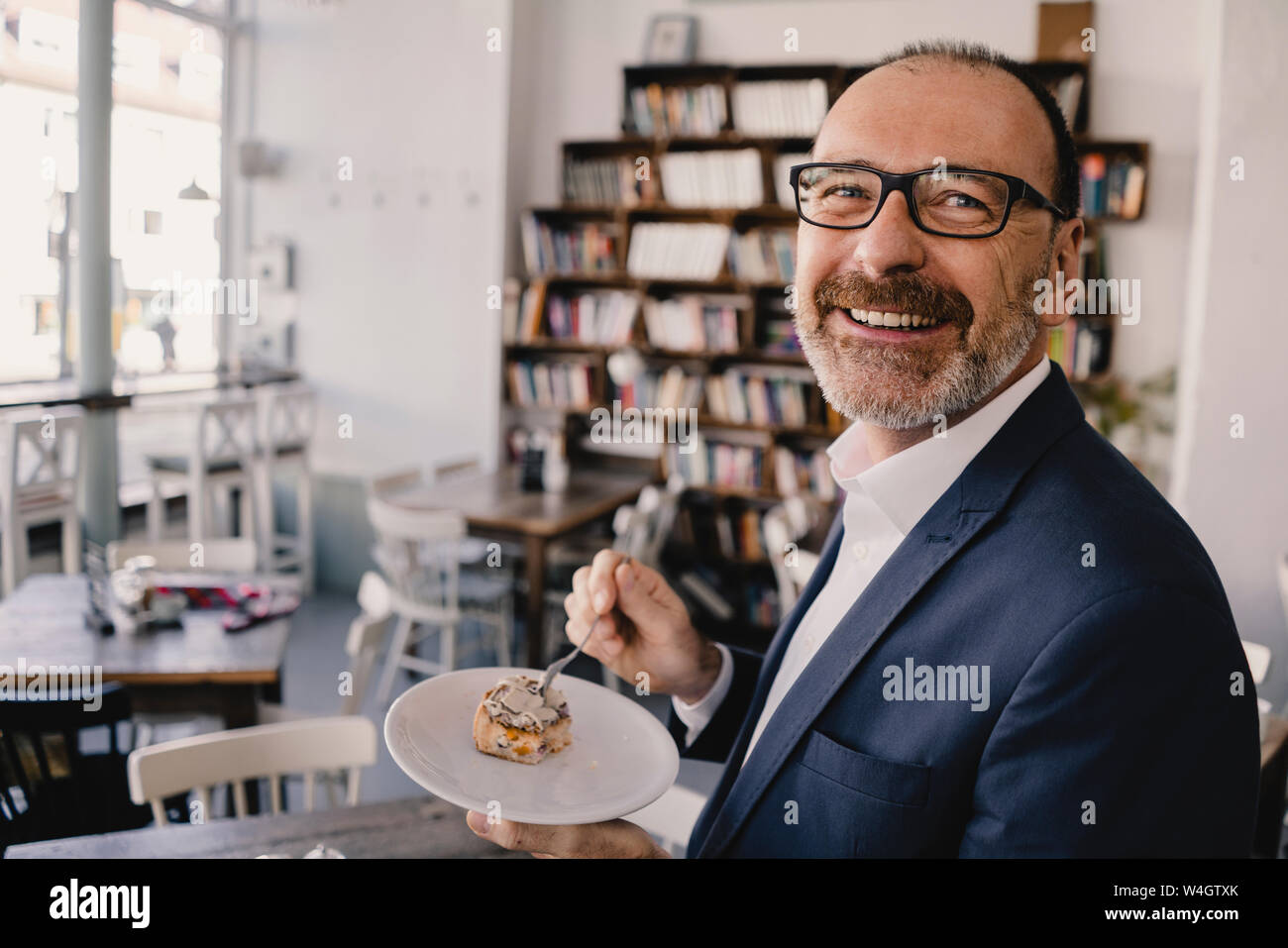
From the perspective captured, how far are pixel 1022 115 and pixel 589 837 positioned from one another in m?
0.88

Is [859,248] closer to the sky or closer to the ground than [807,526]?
closer to the sky

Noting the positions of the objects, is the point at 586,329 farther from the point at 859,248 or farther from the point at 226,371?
the point at 859,248

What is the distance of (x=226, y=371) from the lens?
235 inches

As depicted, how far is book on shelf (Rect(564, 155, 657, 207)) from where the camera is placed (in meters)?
5.20

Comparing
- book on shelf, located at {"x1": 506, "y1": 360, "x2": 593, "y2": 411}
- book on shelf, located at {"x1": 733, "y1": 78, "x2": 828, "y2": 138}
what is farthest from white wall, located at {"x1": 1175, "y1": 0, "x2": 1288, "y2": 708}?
book on shelf, located at {"x1": 506, "y1": 360, "x2": 593, "y2": 411}

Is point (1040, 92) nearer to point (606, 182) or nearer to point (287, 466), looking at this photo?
point (606, 182)

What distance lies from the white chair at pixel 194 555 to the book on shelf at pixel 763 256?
2967mm

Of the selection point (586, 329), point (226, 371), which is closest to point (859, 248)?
point (586, 329)

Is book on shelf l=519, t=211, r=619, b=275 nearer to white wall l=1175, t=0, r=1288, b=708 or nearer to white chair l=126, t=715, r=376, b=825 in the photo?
white wall l=1175, t=0, r=1288, b=708

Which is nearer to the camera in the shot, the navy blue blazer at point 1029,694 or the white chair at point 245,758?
the navy blue blazer at point 1029,694

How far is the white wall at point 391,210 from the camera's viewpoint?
5.35 metres

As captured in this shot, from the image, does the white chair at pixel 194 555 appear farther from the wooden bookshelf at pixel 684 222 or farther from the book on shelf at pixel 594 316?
the book on shelf at pixel 594 316

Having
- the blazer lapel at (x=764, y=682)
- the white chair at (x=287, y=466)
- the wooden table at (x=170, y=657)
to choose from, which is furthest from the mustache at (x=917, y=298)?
the white chair at (x=287, y=466)

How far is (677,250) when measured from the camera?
509 cm
